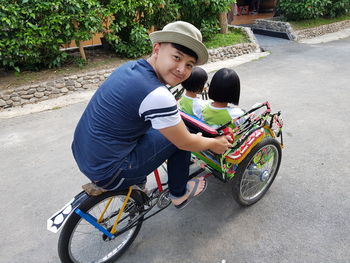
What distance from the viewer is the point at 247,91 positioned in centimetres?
554

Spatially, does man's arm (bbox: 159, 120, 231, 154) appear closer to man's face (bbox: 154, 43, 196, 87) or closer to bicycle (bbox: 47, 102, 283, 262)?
bicycle (bbox: 47, 102, 283, 262)

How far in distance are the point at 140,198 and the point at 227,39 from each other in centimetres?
775

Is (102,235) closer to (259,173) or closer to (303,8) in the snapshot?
(259,173)

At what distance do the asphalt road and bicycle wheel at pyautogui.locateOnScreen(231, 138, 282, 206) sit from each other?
125 mm

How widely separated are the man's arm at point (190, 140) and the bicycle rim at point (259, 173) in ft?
1.78

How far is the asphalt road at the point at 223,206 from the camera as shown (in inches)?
88.4

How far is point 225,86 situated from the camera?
2207mm

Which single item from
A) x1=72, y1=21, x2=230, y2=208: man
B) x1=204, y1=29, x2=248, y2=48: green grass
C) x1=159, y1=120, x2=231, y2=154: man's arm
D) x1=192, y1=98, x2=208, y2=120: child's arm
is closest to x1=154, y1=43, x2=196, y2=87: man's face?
x1=72, y1=21, x2=230, y2=208: man

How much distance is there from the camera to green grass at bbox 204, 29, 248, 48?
829cm

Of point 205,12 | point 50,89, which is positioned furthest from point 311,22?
point 50,89

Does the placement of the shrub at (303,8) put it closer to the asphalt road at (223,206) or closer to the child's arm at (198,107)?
the asphalt road at (223,206)

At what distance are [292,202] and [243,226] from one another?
24.8 inches

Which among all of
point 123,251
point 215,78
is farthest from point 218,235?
point 215,78

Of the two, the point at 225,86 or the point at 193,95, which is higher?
the point at 225,86
